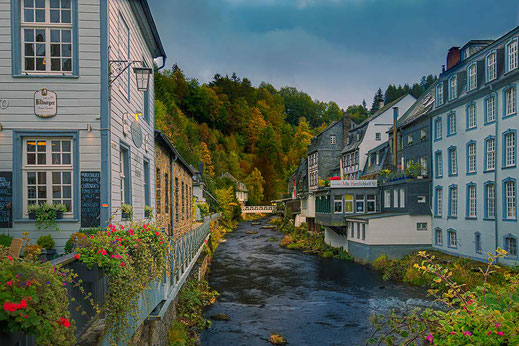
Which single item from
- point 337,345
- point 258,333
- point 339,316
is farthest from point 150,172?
point 339,316

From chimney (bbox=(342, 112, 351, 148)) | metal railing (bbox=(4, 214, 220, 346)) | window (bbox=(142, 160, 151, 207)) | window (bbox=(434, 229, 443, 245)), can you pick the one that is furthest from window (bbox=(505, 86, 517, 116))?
chimney (bbox=(342, 112, 351, 148))

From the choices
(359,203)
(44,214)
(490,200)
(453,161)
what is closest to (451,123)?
(453,161)

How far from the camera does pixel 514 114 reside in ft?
70.8

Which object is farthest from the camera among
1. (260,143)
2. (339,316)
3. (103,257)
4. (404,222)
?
(260,143)

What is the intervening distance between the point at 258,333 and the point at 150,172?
23.1 feet

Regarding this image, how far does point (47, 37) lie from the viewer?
29.5ft

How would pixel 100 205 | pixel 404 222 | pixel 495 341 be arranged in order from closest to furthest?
pixel 495 341
pixel 100 205
pixel 404 222

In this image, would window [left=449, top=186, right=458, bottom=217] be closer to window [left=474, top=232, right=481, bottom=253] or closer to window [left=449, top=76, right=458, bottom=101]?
window [left=474, top=232, right=481, bottom=253]

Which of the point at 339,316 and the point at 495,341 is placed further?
the point at 339,316

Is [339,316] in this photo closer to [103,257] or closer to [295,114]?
[103,257]

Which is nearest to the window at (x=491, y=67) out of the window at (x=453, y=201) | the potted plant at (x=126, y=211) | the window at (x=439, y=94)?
the window at (x=439, y=94)

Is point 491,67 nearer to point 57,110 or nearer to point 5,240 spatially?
point 57,110

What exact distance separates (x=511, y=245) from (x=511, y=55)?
934 centimetres

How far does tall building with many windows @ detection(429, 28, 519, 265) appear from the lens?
72.3ft
